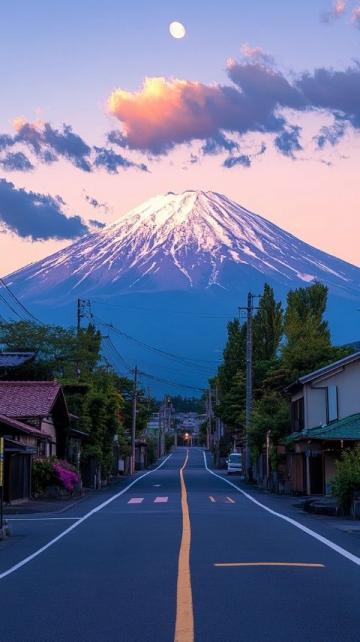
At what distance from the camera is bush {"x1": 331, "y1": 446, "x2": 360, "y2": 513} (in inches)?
1042

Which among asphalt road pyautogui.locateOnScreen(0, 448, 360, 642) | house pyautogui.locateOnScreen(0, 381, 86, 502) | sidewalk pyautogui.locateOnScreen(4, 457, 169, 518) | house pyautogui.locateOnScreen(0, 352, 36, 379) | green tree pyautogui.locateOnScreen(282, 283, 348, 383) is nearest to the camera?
asphalt road pyautogui.locateOnScreen(0, 448, 360, 642)

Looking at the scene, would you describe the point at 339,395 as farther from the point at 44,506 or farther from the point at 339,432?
the point at 44,506

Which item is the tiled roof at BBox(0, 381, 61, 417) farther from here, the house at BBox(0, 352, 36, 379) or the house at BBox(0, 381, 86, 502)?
the house at BBox(0, 352, 36, 379)

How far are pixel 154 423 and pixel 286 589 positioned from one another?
185434mm

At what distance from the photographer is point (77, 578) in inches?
484

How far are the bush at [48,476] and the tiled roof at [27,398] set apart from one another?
2461 millimetres

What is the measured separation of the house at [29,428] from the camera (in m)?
34.0

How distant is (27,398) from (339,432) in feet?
46.6

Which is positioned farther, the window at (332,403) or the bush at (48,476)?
the window at (332,403)

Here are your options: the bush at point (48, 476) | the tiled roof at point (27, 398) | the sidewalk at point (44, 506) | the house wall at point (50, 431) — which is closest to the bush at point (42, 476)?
the bush at point (48, 476)

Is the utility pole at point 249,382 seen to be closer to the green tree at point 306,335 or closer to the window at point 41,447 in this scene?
the green tree at point 306,335

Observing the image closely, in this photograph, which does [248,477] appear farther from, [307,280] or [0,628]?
[307,280]

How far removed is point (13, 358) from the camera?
51.6m

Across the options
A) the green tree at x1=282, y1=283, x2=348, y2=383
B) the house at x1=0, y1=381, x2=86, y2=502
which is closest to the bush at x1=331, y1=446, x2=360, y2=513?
the house at x1=0, y1=381, x2=86, y2=502
